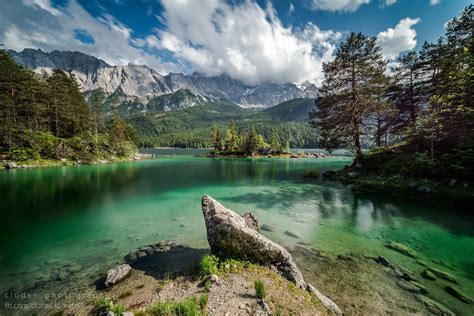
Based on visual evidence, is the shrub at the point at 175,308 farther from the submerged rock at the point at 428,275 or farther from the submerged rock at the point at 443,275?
the submerged rock at the point at 443,275

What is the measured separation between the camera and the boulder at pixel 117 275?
23.4 ft

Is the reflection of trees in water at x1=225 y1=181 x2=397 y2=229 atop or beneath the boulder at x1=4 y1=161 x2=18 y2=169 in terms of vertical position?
beneath

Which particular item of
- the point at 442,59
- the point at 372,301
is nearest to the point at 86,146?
the point at 372,301

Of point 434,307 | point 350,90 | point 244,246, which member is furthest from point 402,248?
point 350,90

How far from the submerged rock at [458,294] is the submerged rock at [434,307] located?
95 cm

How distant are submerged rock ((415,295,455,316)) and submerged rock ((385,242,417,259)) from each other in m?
3.42

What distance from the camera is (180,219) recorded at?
1491cm

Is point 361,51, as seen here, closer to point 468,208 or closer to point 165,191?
point 468,208

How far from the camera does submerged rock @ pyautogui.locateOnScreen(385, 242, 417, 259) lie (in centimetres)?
928

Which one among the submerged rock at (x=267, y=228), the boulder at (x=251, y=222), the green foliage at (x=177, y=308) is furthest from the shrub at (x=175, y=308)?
the submerged rock at (x=267, y=228)

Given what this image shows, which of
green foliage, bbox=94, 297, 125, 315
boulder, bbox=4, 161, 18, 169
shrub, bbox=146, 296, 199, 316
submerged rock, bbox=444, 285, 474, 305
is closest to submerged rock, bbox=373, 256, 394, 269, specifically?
submerged rock, bbox=444, 285, 474, 305

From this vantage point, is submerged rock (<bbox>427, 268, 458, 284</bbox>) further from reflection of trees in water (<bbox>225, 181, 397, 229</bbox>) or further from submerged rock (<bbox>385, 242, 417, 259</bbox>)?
reflection of trees in water (<bbox>225, 181, 397, 229</bbox>)

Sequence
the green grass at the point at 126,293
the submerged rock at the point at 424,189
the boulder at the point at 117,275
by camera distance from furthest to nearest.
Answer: the submerged rock at the point at 424,189, the boulder at the point at 117,275, the green grass at the point at 126,293

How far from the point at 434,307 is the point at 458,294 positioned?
1.48m
